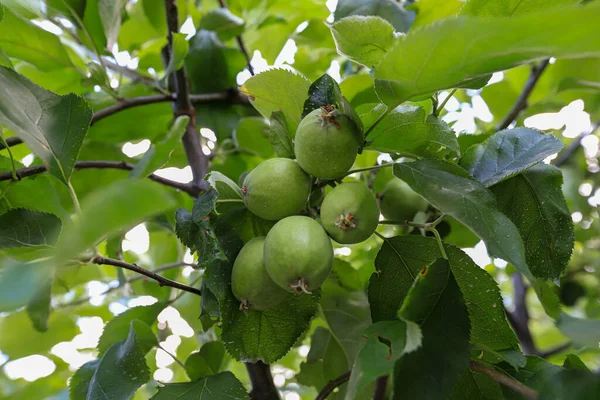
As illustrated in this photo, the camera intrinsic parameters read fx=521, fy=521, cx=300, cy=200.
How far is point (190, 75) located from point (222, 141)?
0.61 feet

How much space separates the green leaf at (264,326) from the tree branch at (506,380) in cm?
25

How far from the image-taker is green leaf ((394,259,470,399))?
0.61 meters

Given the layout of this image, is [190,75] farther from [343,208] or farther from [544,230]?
[544,230]

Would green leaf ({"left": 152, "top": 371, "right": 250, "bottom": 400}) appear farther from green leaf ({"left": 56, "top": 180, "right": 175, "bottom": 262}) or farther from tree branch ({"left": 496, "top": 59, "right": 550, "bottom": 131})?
tree branch ({"left": 496, "top": 59, "right": 550, "bottom": 131})

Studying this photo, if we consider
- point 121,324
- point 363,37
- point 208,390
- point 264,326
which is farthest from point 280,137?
point 121,324

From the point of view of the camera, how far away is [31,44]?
3.81 feet

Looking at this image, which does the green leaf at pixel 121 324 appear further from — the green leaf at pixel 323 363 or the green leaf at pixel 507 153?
the green leaf at pixel 507 153

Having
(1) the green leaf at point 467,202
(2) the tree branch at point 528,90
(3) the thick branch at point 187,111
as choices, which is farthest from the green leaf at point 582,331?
(2) the tree branch at point 528,90

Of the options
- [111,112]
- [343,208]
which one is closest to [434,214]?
[343,208]

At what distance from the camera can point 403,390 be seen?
24.0 inches

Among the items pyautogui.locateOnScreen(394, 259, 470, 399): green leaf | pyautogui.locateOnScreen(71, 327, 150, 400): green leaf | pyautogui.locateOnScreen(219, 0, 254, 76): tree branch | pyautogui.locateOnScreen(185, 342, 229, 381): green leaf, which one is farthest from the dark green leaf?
pyautogui.locateOnScreen(219, 0, 254, 76): tree branch

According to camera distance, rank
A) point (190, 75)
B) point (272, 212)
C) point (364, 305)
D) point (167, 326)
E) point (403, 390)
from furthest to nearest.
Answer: point (167, 326)
point (190, 75)
point (364, 305)
point (272, 212)
point (403, 390)

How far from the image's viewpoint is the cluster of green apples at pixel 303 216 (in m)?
0.66

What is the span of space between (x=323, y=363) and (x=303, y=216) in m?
0.51
